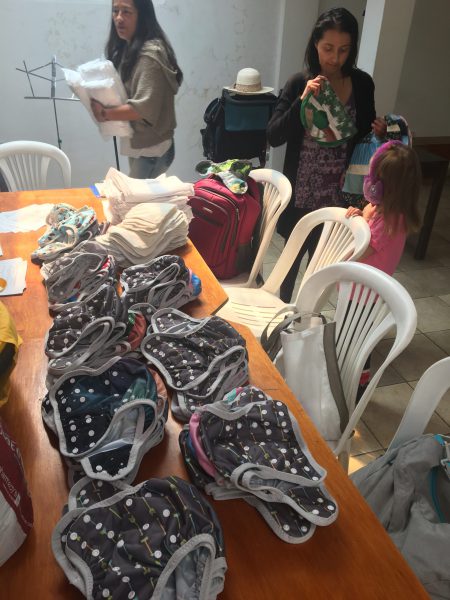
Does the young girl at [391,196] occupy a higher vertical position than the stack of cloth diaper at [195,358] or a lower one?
higher

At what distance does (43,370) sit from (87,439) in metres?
0.31

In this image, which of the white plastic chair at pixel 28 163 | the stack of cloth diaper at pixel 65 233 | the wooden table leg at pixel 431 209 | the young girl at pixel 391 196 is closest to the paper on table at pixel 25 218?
the stack of cloth diaper at pixel 65 233

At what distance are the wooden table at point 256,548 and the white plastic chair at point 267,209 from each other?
1115 mm

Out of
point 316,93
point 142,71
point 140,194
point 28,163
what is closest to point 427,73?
point 316,93

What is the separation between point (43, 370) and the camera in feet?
3.84

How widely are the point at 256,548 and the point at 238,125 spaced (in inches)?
103

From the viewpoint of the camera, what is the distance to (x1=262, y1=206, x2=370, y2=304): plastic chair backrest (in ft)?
5.74

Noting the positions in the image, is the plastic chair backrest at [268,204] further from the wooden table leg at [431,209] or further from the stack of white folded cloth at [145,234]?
the wooden table leg at [431,209]

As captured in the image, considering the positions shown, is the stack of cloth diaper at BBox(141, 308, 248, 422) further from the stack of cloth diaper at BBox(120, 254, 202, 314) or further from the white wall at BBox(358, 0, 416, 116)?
the white wall at BBox(358, 0, 416, 116)

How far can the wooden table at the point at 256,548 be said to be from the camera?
757 mm

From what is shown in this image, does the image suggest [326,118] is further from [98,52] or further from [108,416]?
[98,52]

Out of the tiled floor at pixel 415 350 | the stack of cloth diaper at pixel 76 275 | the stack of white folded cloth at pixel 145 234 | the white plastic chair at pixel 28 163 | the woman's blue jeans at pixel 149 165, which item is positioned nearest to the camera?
the stack of cloth diaper at pixel 76 275

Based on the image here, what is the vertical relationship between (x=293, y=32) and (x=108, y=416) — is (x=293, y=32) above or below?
above

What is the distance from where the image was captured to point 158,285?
1.38 meters
